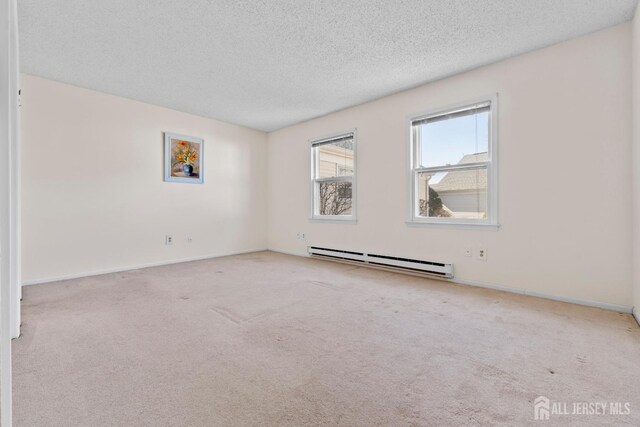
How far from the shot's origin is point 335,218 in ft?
15.7

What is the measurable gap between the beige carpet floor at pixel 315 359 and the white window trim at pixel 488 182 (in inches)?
30.3

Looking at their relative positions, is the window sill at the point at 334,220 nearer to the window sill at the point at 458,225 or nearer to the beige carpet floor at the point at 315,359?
the window sill at the point at 458,225

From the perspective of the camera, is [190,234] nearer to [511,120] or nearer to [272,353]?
[272,353]

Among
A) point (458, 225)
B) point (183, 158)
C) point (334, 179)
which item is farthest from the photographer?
point (334, 179)

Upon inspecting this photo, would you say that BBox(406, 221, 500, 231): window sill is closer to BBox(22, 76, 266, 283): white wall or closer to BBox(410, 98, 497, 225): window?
BBox(410, 98, 497, 225): window

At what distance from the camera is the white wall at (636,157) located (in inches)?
88.4

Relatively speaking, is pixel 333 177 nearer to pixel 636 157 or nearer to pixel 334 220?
pixel 334 220

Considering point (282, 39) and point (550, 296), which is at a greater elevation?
point (282, 39)

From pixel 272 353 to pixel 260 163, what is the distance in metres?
4.61

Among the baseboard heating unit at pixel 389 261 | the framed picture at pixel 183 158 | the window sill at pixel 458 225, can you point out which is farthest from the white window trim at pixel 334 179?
the framed picture at pixel 183 158

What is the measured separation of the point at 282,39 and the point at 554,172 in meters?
2.82

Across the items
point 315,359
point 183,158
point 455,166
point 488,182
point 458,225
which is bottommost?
point 315,359

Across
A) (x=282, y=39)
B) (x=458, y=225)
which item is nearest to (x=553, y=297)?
(x=458, y=225)

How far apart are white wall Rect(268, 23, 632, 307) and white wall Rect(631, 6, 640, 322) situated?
88 mm
